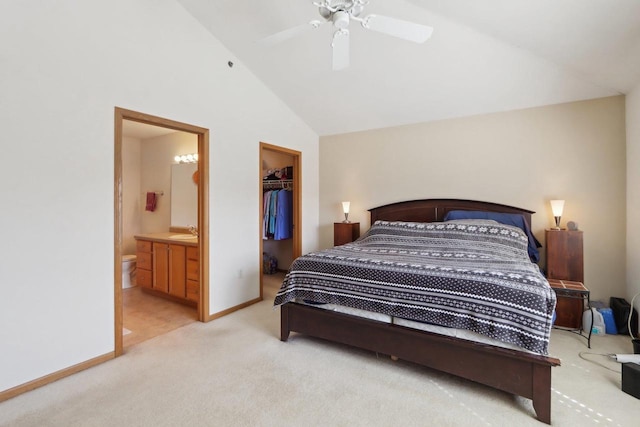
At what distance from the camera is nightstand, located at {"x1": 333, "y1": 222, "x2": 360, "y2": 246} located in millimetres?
4648

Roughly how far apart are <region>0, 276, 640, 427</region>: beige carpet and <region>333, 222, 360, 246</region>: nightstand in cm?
209

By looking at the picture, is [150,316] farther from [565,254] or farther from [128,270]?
[565,254]

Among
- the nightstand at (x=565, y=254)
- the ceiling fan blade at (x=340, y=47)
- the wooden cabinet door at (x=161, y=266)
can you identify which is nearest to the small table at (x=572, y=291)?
the nightstand at (x=565, y=254)

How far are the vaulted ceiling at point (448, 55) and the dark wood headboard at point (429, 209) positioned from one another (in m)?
1.16

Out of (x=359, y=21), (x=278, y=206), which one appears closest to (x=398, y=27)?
(x=359, y=21)

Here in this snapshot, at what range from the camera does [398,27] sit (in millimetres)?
2104

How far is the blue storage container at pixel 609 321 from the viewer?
2982mm

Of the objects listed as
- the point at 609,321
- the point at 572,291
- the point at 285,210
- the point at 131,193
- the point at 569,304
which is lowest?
the point at 609,321

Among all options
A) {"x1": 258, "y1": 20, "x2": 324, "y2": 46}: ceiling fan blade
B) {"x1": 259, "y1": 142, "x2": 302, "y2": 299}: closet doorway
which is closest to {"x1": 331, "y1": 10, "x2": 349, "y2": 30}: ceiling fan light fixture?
{"x1": 258, "y1": 20, "x2": 324, "y2": 46}: ceiling fan blade

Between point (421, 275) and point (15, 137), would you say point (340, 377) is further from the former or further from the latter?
point (15, 137)

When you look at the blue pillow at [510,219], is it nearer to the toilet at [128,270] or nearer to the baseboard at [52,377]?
the baseboard at [52,377]

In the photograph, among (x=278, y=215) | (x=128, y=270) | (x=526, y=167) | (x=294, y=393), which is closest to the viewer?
(x=294, y=393)

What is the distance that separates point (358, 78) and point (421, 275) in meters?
2.60

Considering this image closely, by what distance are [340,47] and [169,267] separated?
3.32 meters
